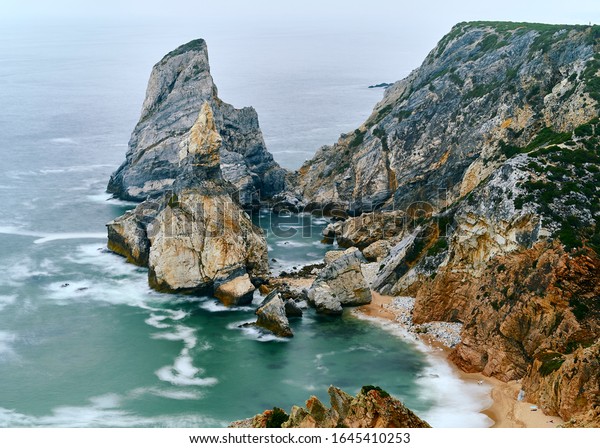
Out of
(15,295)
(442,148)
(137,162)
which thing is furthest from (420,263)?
(137,162)

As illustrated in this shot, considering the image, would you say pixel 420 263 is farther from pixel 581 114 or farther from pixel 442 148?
pixel 442 148

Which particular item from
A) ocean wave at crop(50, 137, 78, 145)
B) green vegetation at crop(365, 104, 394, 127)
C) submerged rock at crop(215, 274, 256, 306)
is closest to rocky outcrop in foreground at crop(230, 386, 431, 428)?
submerged rock at crop(215, 274, 256, 306)

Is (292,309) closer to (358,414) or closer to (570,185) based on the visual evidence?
(570,185)

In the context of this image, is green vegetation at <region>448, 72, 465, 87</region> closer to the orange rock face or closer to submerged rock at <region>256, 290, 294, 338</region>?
the orange rock face

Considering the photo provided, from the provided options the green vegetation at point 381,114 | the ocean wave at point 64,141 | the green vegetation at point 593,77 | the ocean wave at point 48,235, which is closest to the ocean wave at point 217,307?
the ocean wave at point 48,235

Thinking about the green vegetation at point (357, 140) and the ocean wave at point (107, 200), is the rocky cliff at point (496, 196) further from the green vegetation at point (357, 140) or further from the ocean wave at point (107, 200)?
the ocean wave at point (107, 200)

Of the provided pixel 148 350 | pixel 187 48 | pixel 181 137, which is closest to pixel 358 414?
pixel 148 350

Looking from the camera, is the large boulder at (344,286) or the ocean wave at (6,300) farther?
the ocean wave at (6,300)
